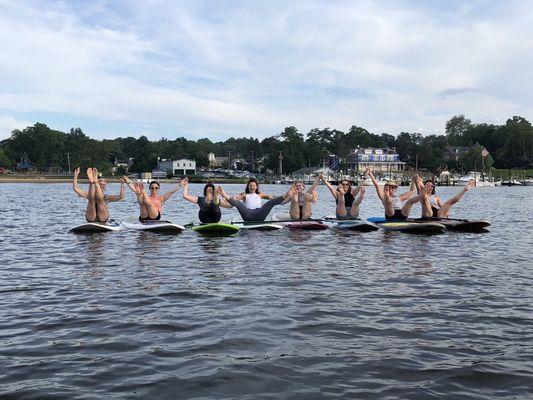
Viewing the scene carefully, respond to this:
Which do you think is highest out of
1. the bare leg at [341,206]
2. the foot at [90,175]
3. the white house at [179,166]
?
the white house at [179,166]

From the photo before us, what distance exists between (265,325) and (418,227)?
43.4 feet

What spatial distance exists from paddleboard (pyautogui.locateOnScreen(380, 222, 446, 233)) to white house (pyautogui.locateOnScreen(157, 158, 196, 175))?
149 meters

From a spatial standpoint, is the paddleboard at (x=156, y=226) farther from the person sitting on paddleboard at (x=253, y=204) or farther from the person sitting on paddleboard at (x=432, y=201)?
the person sitting on paddleboard at (x=432, y=201)

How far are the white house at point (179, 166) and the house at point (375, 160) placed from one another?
170ft

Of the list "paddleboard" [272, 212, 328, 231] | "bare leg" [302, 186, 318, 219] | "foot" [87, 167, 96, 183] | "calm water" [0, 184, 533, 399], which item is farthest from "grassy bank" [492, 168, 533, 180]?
"calm water" [0, 184, 533, 399]

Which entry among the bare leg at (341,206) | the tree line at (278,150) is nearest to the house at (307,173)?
the tree line at (278,150)

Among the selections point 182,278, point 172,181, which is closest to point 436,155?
point 172,181

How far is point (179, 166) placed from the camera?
168750mm

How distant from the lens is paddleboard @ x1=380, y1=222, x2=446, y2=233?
20.1 metres

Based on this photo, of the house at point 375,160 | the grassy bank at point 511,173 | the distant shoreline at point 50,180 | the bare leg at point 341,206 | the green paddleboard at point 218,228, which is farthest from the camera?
the house at point 375,160

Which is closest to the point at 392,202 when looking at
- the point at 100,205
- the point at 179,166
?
the point at 100,205

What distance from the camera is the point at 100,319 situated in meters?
8.66

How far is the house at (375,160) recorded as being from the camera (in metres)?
164

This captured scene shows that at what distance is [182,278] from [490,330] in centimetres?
655
